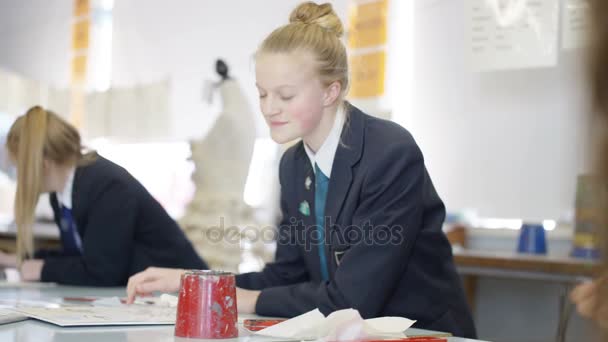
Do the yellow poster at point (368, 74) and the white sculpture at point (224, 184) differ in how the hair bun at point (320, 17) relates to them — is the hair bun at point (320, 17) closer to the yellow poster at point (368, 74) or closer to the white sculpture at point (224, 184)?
the yellow poster at point (368, 74)

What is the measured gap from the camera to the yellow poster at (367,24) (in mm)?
3361

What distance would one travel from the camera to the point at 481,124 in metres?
3.21

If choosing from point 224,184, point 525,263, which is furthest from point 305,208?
point 224,184

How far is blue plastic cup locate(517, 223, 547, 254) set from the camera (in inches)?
117

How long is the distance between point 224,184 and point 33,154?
1697mm

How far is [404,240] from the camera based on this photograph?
4.39ft

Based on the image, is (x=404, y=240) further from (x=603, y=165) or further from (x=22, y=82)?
(x=22, y=82)

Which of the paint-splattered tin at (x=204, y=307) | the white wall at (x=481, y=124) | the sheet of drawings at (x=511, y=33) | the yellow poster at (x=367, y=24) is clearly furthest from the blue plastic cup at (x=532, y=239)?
the paint-splattered tin at (x=204, y=307)

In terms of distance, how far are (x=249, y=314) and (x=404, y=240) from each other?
1.08 ft

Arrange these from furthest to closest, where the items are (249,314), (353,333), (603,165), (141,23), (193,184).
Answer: (141,23) < (193,184) < (249,314) < (353,333) < (603,165)

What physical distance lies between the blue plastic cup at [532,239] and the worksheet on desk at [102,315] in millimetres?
1963

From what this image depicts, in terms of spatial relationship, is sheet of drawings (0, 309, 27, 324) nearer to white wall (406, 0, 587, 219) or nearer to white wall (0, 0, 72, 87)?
white wall (406, 0, 587, 219)

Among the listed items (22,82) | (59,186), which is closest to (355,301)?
(59,186)

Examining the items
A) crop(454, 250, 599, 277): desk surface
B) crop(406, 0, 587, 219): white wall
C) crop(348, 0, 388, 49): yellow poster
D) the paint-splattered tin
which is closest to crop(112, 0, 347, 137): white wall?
crop(348, 0, 388, 49): yellow poster
